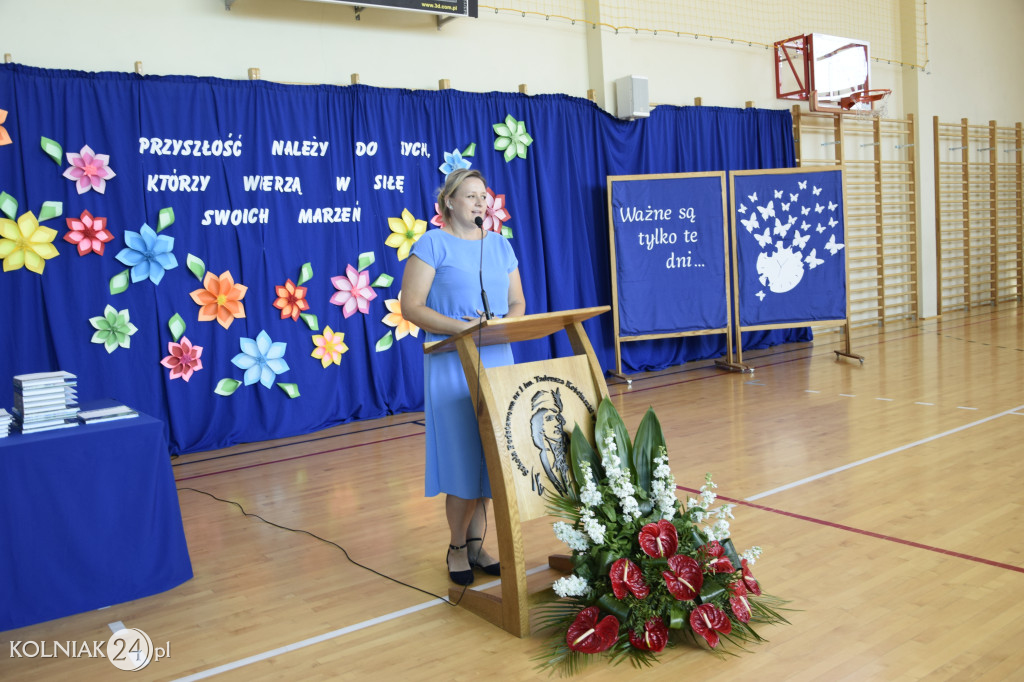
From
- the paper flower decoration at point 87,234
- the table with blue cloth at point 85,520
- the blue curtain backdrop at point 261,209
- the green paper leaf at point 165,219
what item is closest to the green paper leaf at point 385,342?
the blue curtain backdrop at point 261,209

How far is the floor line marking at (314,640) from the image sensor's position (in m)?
2.30

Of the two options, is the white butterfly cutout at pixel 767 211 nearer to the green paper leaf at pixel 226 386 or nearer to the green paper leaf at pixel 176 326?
the green paper leaf at pixel 226 386

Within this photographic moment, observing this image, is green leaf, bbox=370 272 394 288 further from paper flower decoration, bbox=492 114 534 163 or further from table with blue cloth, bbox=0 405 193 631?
table with blue cloth, bbox=0 405 193 631

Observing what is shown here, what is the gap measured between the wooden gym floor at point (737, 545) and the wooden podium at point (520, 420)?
0.20 m

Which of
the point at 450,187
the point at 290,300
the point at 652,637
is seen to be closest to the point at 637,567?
the point at 652,637

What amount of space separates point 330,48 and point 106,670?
458cm

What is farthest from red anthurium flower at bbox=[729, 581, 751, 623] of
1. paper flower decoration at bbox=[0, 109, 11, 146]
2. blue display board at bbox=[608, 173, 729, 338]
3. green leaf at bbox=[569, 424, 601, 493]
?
blue display board at bbox=[608, 173, 729, 338]

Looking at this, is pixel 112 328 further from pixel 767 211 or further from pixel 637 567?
pixel 767 211

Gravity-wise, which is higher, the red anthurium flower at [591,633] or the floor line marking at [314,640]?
the red anthurium flower at [591,633]

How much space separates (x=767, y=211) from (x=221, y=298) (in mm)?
4579

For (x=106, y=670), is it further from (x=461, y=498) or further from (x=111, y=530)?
(x=461, y=498)

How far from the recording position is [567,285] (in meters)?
6.77

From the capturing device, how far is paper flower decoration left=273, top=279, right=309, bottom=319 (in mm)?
5488

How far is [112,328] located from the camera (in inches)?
194
